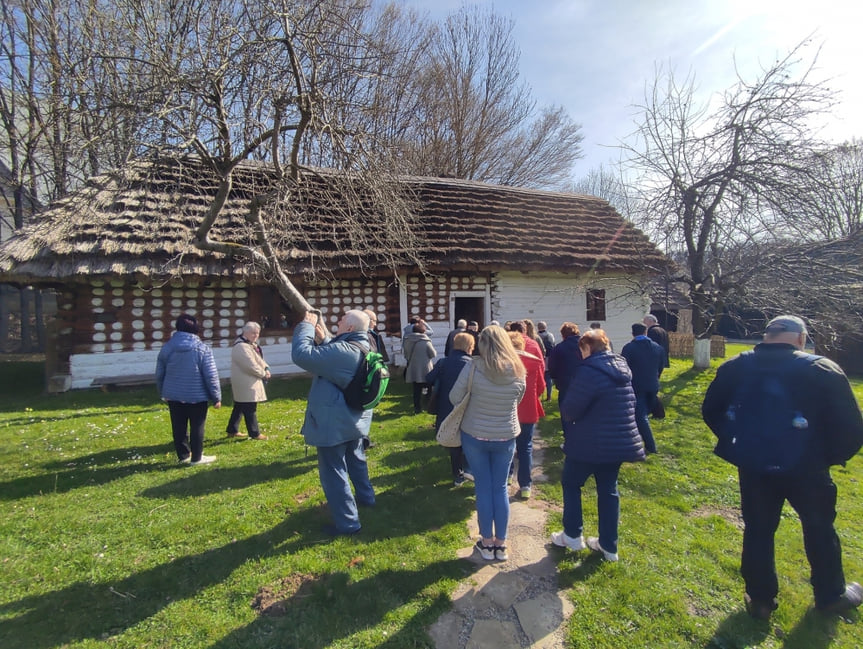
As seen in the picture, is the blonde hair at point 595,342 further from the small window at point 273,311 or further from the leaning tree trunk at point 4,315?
the leaning tree trunk at point 4,315

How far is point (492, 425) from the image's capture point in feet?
10.6

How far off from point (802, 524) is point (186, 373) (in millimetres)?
5452

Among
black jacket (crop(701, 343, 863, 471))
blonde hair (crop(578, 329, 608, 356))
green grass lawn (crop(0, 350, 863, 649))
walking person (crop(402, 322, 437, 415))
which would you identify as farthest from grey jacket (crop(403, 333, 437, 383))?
black jacket (crop(701, 343, 863, 471))

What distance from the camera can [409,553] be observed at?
343cm

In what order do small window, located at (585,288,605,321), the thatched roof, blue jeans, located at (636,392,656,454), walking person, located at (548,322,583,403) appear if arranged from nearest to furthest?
walking person, located at (548,322,583,403) → blue jeans, located at (636,392,656,454) → the thatched roof → small window, located at (585,288,605,321)

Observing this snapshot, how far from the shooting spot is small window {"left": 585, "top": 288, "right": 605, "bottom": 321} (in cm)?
1343

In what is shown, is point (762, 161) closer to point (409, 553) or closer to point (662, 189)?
point (662, 189)

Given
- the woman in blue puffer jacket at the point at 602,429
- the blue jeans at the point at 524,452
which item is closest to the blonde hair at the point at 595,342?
the woman in blue puffer jacket at the point at 602,429

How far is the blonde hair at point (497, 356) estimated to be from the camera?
10.4 ft

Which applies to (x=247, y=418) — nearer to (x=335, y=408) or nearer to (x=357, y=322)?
(x=335, y=408)

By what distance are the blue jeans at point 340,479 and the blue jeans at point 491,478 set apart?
1.02 metres

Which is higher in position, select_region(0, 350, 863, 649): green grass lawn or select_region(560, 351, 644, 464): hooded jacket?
select_region(560, 351, 644, 464): hooded jacket

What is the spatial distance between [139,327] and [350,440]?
819 cm

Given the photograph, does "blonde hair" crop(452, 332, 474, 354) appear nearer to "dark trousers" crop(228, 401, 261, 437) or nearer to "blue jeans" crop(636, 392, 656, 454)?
"blue jeans" crop(636, 392, 656, 454)
